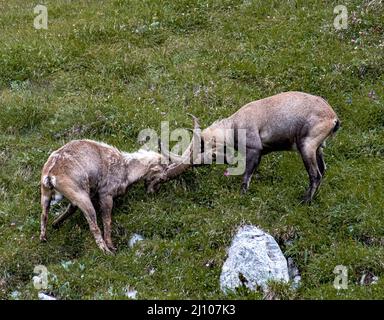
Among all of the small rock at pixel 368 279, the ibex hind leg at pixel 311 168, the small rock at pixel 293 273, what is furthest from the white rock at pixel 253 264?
the ibex hind leg at pixel 311 168

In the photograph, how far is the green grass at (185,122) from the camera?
11734mm

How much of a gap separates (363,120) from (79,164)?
594 cm

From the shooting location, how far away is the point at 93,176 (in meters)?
13.0

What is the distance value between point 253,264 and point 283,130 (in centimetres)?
303

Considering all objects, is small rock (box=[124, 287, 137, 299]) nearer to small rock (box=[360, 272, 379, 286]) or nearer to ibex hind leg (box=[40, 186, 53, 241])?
ibex hind leg (box=[40, 186, 53, 241])

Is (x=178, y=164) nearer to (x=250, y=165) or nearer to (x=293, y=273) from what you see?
(x=250, y=165)

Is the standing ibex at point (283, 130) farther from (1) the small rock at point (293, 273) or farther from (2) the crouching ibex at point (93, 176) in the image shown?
(1) the small rock at point (293, 273)

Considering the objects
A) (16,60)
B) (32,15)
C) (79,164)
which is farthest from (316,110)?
(32,15)

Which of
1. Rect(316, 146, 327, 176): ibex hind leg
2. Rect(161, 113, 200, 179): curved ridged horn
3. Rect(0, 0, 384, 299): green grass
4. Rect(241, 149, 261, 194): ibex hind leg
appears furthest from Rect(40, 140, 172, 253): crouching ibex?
Rect(316, 146, 327, 176): ibex hind leg

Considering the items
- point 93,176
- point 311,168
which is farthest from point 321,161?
point 93,176

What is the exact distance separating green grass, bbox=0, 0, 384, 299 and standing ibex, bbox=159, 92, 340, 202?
0.40m

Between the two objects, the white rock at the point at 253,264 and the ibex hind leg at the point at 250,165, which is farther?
the ibex hind leg at the point at 250,165

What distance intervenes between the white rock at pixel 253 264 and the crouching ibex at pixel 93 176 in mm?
2119
